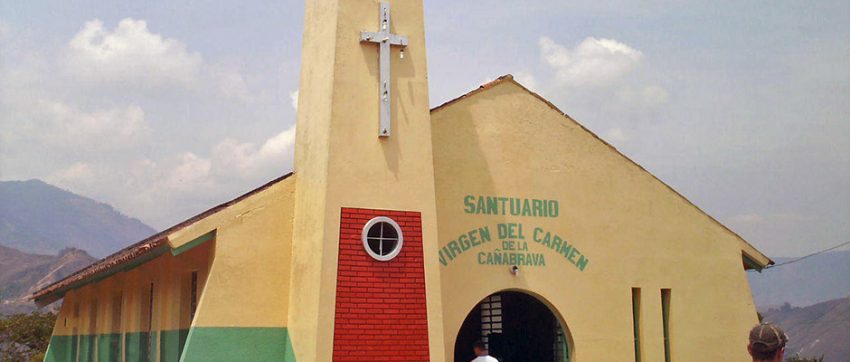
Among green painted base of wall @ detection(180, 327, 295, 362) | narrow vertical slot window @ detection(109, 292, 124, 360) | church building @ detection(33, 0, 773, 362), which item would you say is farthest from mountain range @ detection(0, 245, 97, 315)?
green painted base of wall @ detection(180, 327, 295, 362)

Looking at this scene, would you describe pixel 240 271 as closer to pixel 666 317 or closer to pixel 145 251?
pixel 145 251

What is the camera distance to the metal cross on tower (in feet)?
45.7

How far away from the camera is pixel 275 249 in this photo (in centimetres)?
1454

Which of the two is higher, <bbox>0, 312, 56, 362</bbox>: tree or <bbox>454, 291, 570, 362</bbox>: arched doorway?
<bbox>0, 312, 56, 362</bbox>: tree

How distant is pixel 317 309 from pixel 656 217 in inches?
268

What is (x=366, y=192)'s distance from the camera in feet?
45.0

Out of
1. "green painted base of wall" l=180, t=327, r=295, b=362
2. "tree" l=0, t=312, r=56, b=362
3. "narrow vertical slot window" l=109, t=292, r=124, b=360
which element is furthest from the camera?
"tree" l=0, t=312, r=56, b=362

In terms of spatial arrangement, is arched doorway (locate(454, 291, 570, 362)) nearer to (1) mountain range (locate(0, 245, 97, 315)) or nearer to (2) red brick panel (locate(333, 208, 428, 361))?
(2) red brick panel (locate(333, 208, 428, 361))

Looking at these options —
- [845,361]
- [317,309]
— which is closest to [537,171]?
[317,309]

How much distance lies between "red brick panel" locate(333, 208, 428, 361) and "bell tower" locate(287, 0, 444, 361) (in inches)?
0.6

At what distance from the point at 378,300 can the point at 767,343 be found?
8475 millimetres

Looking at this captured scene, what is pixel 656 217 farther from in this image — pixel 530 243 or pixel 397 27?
pixel 397 27

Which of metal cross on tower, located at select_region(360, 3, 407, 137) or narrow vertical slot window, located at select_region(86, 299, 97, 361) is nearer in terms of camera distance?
metal cross on tower, located at select_region(360, 3, 407, 137)

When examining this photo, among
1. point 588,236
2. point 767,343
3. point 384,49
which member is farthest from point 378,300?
point 767,343
